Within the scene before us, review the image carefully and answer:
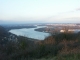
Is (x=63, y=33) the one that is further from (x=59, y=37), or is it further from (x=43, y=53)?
(x=43, y=53)

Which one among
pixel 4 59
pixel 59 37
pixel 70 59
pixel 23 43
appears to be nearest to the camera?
pixel 70 59

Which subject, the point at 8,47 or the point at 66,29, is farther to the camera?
the point at 66,29

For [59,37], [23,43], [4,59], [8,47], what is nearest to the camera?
[4,59]

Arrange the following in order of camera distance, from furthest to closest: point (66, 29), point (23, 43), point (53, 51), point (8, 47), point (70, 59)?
point (66, 29), point (23, 43), point (8, 47), point (53, 51), point (70, 59)

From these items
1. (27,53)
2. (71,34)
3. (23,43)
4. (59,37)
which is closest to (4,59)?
(27,53)

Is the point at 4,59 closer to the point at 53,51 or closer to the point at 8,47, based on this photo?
the point at 53,51

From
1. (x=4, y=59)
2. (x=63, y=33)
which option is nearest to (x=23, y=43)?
(x=63, y=33)

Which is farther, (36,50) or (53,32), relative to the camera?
(53,32)

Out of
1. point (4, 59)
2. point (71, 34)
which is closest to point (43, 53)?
point (4, 59)
